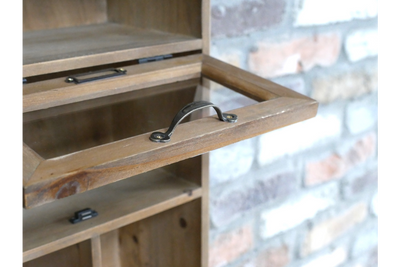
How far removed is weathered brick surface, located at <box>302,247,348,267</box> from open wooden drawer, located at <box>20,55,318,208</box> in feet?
2.25

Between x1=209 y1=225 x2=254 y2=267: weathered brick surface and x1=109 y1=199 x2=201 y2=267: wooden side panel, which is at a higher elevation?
x1=109 y1=199 x2=201 y2=267: wooden side panel

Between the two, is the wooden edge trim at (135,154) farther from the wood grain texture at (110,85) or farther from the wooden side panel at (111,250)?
the wooden side panel at (111,250)

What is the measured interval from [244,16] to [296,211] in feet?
1.54

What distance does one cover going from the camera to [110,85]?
2.06 ft

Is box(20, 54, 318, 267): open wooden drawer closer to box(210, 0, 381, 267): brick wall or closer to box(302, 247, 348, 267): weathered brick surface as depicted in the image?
box(210, 0, 381, 267): brick wall

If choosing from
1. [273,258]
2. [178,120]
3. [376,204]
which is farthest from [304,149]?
[178,120]

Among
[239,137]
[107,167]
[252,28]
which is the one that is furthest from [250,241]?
[107,167]

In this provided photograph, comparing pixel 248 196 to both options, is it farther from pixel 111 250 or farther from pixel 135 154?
pixel 135 154

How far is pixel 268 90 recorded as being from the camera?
65 cm

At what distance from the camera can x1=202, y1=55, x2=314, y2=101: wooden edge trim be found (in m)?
0.64

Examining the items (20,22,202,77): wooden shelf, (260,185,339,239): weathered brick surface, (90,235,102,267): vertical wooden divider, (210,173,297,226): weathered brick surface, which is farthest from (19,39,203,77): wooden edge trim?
(260,185,339,239): weathered brick surface

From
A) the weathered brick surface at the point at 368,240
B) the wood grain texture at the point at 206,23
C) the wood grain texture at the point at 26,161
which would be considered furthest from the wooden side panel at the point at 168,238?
the weathered brick surface at the point at 368,240
